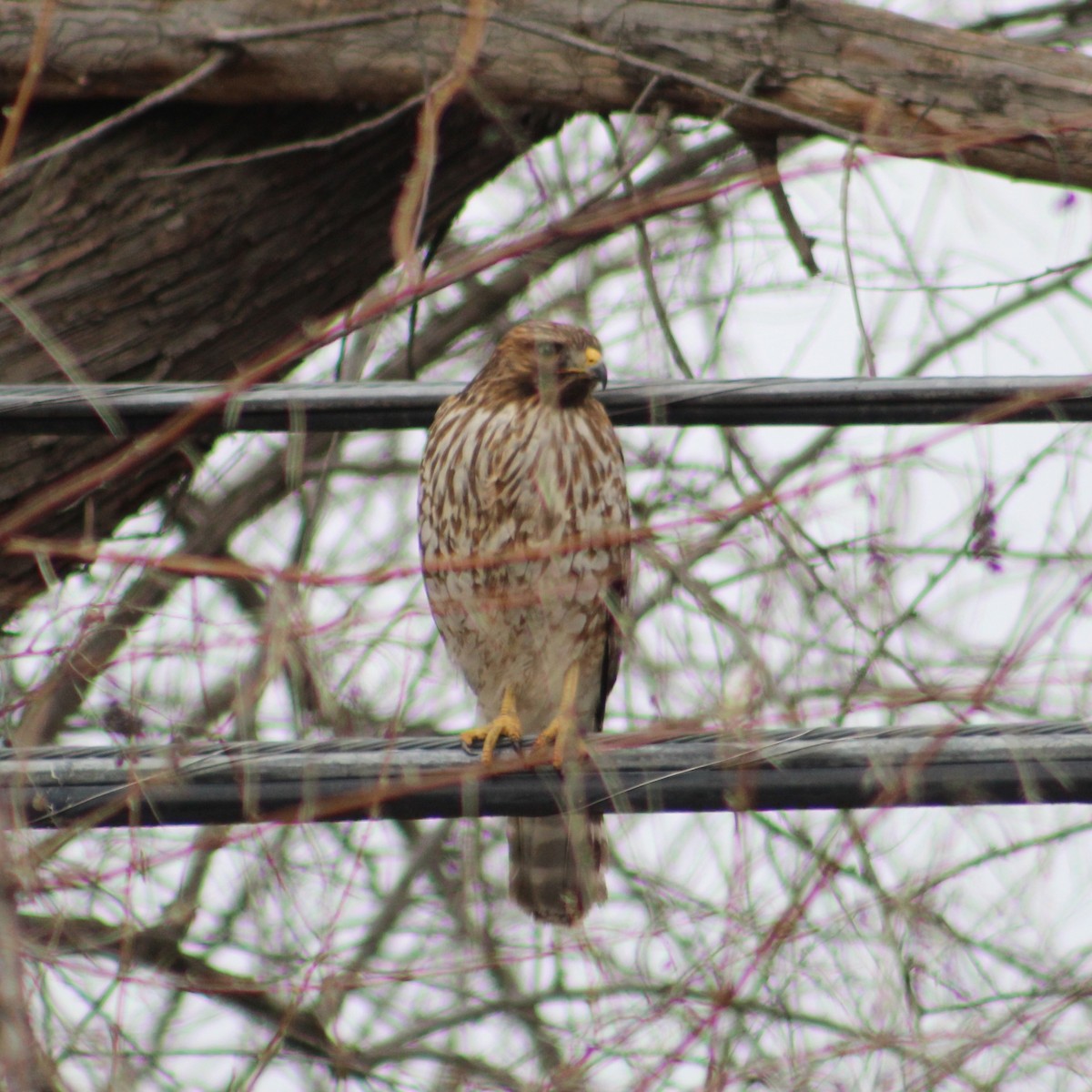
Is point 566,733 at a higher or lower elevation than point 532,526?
lower

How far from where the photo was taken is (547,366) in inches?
170

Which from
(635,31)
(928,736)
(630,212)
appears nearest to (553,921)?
(928,736)

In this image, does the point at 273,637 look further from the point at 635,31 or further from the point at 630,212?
the point at 635,31

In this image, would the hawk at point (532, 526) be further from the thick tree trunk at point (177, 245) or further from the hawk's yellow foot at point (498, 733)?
the thick tree trunk at point (177, 245)

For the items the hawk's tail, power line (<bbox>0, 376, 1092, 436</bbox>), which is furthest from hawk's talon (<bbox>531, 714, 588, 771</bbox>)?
the hawk's tail

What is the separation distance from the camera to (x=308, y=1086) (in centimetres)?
495

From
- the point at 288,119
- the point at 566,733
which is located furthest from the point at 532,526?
the point at 288,119

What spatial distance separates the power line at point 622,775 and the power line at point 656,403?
608 millimetres

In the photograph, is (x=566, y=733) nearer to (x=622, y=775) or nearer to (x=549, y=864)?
(x=622, y=775)

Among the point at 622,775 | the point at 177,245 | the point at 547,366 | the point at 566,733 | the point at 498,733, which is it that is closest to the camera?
the point at 622,775

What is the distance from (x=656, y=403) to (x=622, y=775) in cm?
79

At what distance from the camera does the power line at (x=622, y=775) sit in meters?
2.87

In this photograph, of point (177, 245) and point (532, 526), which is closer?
point (532, 526)

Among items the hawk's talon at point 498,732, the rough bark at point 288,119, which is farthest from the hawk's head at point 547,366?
the hawk's talon at point 498,732
